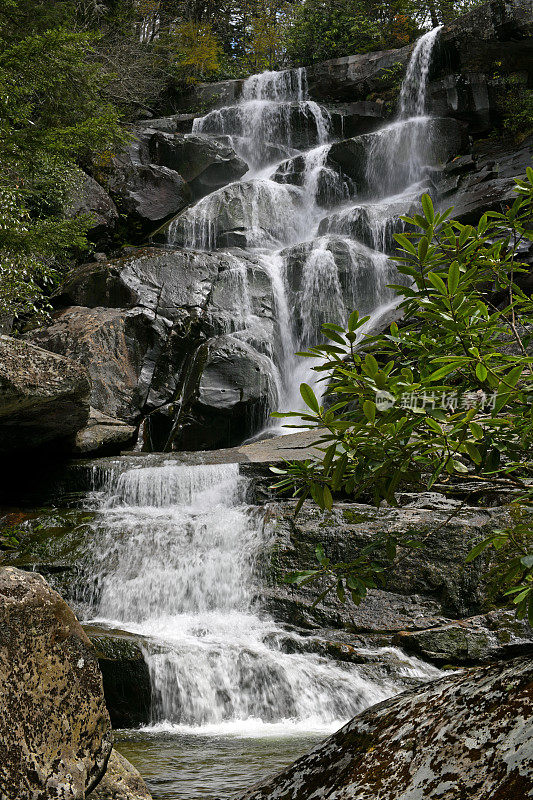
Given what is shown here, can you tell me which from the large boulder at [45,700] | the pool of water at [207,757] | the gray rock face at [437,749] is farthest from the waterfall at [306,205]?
the gray rock face at [437,749]

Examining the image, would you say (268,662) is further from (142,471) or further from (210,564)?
(142,471)

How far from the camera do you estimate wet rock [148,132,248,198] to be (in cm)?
1992

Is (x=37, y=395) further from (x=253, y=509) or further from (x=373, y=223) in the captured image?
(x=373, y=223)

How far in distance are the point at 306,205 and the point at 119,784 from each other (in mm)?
17655

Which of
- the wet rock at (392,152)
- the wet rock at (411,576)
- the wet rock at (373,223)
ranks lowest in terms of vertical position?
the wet rock at (411,576)

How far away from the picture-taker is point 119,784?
2.90 m

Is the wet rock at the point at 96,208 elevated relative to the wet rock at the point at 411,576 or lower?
elevated

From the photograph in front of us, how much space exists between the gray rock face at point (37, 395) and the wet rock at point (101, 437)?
53 cm

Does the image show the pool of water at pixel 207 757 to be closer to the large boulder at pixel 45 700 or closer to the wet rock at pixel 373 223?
the large boulder at pixel 45 700

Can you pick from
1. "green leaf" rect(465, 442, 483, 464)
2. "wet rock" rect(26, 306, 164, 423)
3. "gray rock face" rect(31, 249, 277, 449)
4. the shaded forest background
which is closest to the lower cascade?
"gray rock face" rect(31, 249, 277, 449)

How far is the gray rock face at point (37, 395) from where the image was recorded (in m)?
8.00

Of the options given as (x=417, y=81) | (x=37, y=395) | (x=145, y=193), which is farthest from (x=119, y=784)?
(x=417, y=81)

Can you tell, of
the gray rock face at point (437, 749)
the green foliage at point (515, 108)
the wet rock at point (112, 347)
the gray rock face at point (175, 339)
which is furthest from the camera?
the green foliage at point (515, 108)

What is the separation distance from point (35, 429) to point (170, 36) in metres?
22.4
